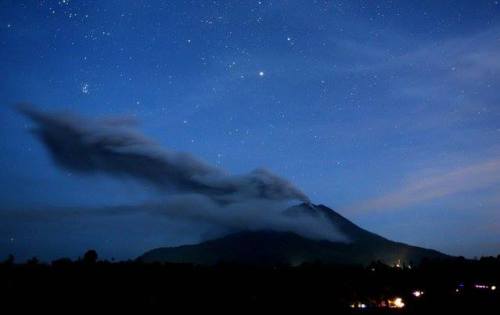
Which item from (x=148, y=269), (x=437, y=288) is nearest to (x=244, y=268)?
(x=148, y=269)

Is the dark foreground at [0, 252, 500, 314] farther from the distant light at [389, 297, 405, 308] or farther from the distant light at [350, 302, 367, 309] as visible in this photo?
the distant light at [350, 302, 367, 309]

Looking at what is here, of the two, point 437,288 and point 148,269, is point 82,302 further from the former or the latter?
point 437,288

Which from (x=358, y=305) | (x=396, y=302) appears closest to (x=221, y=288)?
(x=358, y=305)

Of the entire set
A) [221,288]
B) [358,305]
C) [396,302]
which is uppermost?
[221,288]

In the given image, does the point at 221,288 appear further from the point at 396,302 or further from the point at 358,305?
the point at 396,302

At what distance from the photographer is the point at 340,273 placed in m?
56.2

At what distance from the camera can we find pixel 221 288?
4381 centimetres

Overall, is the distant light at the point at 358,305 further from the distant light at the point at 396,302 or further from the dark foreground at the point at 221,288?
the distant light at the point at 396,302

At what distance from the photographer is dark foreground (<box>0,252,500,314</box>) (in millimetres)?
33562

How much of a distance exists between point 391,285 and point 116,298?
1430 inches

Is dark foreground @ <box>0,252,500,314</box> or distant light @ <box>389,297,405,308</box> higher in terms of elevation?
dark foreground @ <box>0,252,500,314</box>

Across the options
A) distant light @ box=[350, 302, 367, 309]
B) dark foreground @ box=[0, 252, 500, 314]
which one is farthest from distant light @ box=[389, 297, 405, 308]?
→ distant light @ box=[350, 302, 367, 309]

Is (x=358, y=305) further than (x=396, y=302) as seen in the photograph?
No

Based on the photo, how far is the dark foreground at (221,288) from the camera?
1321 inches
